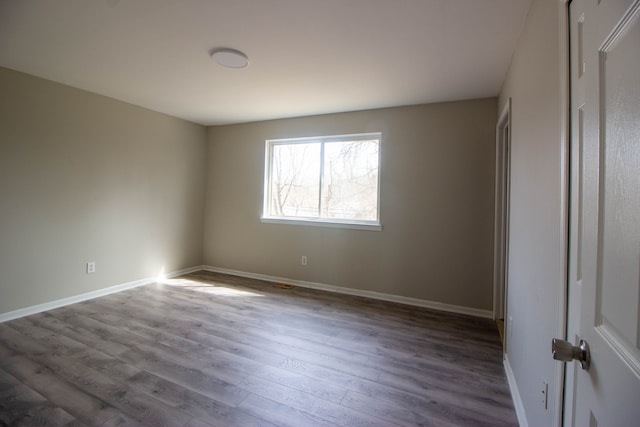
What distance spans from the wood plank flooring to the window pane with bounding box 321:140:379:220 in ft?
4.28

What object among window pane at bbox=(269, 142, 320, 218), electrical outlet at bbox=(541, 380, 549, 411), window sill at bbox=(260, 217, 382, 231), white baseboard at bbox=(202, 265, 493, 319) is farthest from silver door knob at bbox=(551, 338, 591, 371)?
window pane at bbox=(269, 142, 320, 218)

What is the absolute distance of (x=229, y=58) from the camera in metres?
2.40

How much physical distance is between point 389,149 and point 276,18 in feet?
6.98

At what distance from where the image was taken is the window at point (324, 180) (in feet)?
12.4

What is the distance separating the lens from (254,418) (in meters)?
1.63

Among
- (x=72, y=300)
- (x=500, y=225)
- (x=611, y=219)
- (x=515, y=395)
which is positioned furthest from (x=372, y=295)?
(x=72, y=300)

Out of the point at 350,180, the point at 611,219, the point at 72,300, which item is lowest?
the point at 72,300

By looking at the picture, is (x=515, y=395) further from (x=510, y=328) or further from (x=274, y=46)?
(x=274, y=46)

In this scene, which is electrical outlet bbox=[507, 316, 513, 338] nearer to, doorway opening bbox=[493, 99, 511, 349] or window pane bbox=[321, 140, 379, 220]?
doorway opening bbox=[493, 99, 511, 349]

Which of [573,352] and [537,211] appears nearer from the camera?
[573,352]

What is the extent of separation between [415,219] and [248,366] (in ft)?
7.92

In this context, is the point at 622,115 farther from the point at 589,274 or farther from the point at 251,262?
the point at 251,262

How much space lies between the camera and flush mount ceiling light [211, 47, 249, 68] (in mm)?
2311

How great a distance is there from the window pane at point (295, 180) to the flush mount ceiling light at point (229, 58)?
1.80 m
